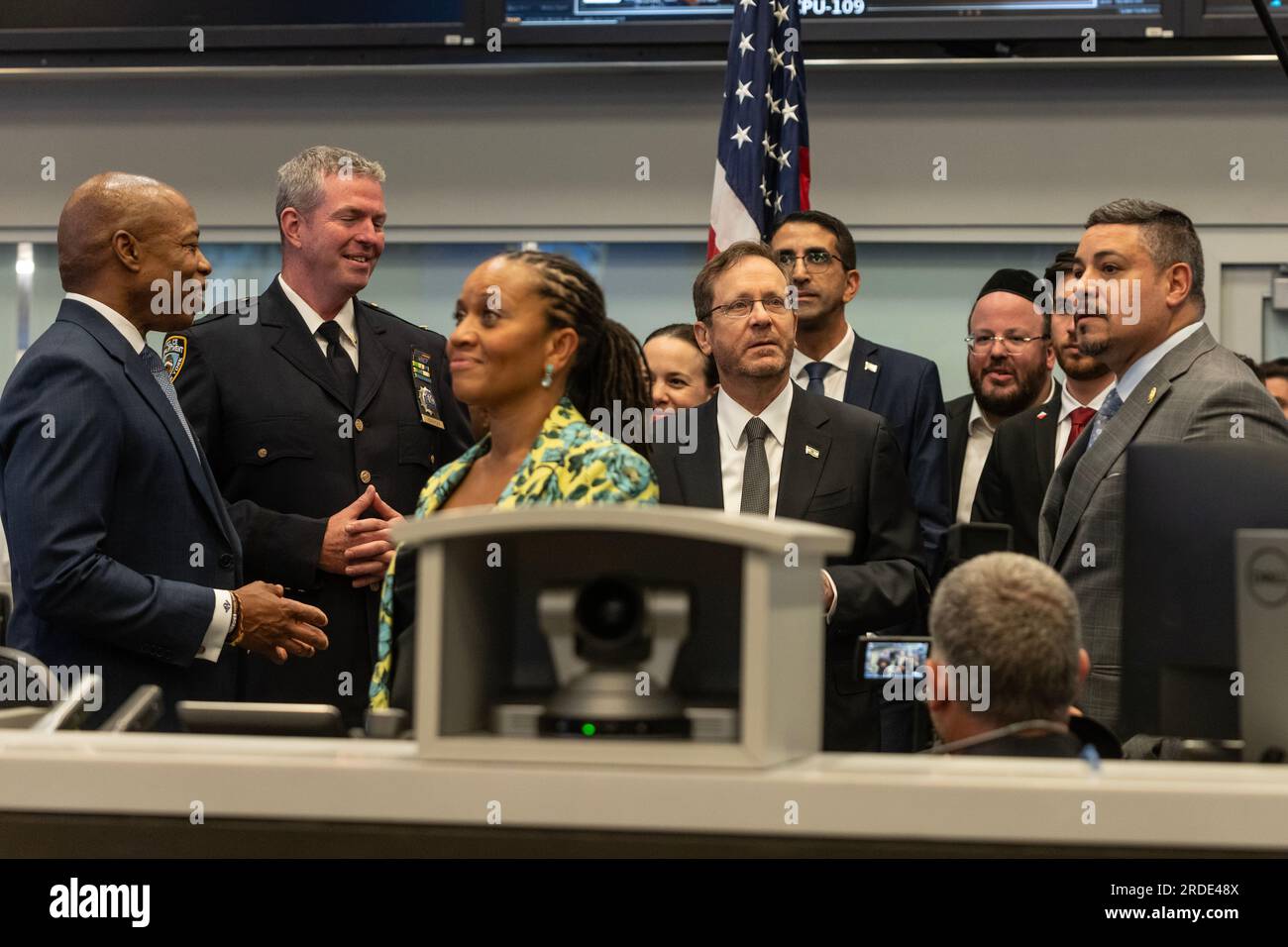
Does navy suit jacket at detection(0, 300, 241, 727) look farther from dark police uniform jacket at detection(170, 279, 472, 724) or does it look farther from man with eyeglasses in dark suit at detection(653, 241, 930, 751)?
man with eyeglasses in dark suit at detection(653, 241, 930, 751)

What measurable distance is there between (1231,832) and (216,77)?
18.1 feet

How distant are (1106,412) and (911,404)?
2.71ft

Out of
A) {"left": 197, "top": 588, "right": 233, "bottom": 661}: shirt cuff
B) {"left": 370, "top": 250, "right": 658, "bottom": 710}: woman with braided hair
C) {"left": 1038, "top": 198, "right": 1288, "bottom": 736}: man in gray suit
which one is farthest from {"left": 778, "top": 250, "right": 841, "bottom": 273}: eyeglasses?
{"left": 197, "top": 588, "right": 233, "bottom": 661}: shirt cuff

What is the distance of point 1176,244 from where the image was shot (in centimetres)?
303

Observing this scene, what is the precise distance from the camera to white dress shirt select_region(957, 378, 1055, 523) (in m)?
4.12

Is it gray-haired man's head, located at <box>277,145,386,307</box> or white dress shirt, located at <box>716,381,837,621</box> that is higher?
gray-haired man's head, located at <box>277,145,386,307</box>

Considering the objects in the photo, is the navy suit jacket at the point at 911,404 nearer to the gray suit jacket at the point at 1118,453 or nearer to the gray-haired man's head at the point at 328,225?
the gray suit jacket at the point at 1118,453

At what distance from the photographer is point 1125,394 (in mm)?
2988

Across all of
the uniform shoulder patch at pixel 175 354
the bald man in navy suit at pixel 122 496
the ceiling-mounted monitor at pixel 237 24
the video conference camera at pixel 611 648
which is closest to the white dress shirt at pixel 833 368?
the uniform shoulder patch at pixel 175 354

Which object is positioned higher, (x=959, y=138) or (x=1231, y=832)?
(x=959, y=138)

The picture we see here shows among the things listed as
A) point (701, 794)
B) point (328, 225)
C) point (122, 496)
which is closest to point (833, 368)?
point (328, 225)

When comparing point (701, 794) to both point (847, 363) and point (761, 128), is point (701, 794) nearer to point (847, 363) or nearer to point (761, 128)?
point (847, 363)

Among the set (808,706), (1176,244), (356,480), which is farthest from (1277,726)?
(356,480)
